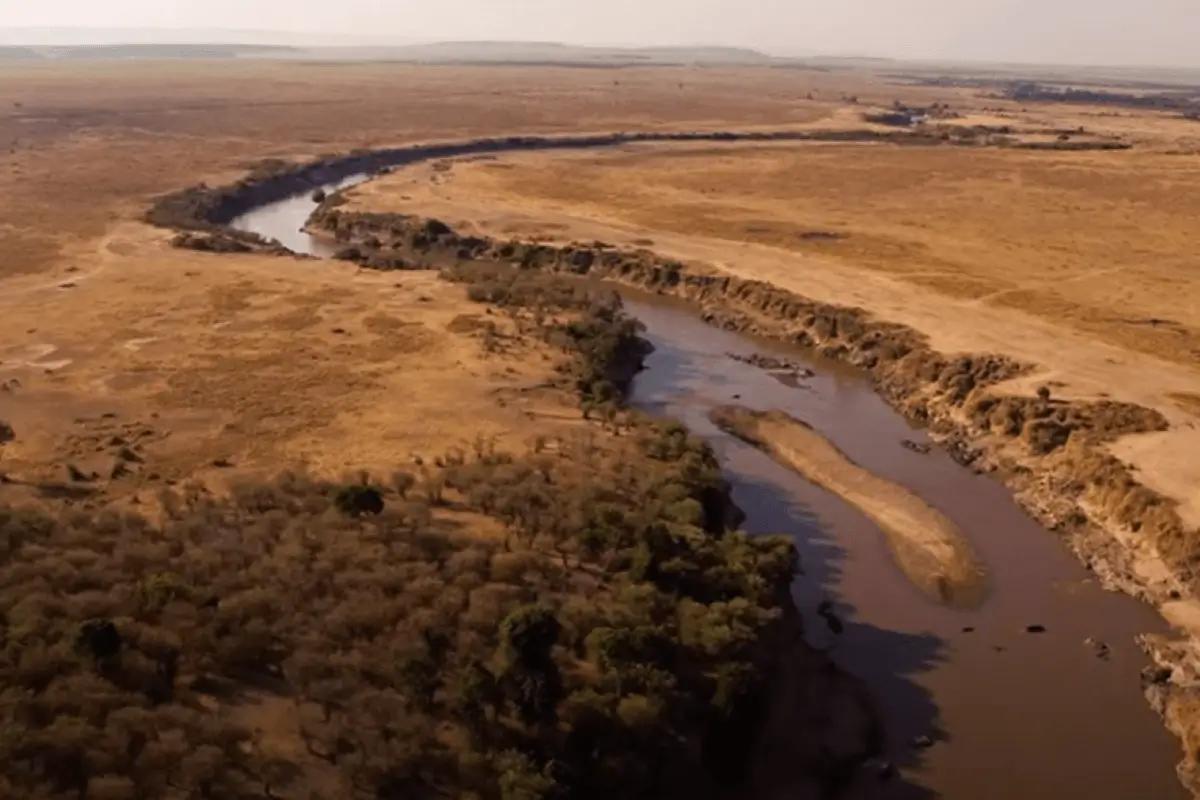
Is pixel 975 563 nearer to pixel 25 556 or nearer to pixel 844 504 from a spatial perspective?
pixel 844 504

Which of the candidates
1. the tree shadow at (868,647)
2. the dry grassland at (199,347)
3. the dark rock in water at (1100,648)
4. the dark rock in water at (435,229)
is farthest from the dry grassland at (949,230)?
the dry grassland at (199,347)

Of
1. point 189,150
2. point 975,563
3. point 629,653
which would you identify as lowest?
point 975,563

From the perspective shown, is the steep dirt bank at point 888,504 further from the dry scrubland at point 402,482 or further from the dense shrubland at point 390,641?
the dry scrubland at point 402,482

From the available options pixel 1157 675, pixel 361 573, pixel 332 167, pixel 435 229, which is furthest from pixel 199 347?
pixel 332 167

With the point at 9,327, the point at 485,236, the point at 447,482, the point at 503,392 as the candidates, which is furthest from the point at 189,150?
the point at 447,482

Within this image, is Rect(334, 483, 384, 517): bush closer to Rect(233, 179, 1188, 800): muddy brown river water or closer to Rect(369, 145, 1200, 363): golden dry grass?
Rect(233, 179, 1188, 800): muddy brown river water

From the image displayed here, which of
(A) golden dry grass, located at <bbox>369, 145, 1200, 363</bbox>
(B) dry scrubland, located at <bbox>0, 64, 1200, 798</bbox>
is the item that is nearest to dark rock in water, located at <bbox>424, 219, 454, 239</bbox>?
(B) dry scrubland, located at <bbox>0, 64, 1200, 798</bbox>

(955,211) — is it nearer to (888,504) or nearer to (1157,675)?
(888,504)
